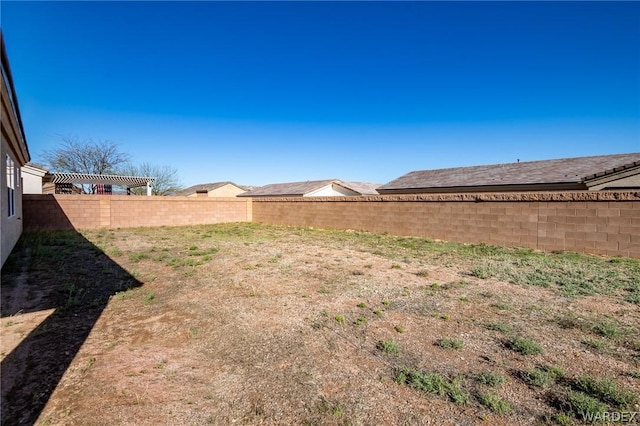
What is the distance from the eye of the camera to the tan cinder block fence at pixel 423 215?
28.7 ft

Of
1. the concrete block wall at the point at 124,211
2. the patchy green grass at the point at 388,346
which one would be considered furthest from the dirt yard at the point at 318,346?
the concrete block wall at the point at 124,211

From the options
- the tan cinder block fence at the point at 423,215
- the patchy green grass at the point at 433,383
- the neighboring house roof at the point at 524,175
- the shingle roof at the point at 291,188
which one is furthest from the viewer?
the shingle roof at the point at 291,188

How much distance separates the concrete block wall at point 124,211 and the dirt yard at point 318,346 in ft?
32.6

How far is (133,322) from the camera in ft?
13.9

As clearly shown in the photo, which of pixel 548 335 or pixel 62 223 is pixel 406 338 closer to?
pixel 548 335

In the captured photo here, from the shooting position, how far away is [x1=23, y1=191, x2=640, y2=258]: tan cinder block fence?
875 centimetres

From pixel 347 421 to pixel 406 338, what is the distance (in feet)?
5.36

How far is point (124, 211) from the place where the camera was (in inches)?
677

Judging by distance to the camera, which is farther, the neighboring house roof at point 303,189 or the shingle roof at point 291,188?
the shingle roof at point 291,188

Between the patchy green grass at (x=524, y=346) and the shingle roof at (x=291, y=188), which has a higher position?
the shingle roof at (x=291, y=188)

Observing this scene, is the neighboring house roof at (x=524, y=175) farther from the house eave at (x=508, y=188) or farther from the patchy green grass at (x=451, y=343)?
the patchy green grass at (x=451, y=343)

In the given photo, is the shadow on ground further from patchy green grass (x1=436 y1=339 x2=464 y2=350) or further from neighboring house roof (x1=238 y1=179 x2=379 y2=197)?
neighboring house roof (x1=238 y1=179 x2=379 y2=197)

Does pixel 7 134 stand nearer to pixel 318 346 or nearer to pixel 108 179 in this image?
pixel 318 346

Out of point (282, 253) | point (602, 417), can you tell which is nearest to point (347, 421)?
Result: point (602, 417)
